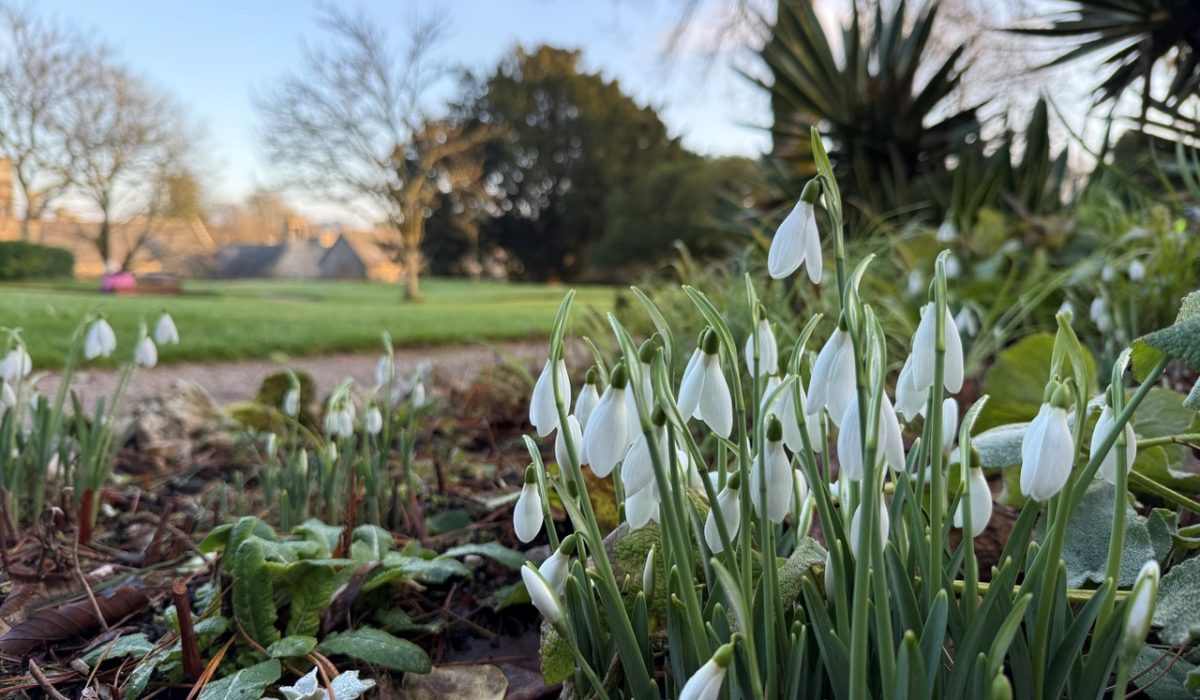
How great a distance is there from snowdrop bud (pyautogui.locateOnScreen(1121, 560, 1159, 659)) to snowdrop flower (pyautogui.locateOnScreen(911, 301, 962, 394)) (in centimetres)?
15

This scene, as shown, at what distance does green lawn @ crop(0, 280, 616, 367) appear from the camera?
3.21m

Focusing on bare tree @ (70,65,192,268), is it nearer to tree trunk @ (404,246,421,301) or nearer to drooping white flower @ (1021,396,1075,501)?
drooping white flower @ (1021,396,1075,501)

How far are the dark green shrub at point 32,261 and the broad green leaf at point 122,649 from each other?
289 centimetres

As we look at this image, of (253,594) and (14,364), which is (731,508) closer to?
(253,594)

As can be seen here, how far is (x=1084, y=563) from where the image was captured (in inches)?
29.8

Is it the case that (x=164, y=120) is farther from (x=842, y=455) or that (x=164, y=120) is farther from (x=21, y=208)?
(x=842, y=455)

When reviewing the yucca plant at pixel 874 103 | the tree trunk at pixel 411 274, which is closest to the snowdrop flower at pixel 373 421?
the yucca plant at pixel 874 103

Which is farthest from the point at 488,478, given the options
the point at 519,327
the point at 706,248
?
the point at 706,248

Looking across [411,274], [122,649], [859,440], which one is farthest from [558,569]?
[411,274]

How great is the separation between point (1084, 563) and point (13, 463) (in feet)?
5.62

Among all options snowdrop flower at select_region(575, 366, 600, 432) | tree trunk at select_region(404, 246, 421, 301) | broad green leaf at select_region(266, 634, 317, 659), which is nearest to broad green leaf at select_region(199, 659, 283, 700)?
broad green leaf at select_region(266, 634, 317, 659)

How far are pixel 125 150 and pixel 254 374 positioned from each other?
1.37 metres

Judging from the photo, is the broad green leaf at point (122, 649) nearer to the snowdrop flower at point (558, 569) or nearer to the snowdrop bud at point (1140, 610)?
the snowdrop flower at point (558, 569)

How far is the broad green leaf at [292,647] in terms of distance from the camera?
86 cm
